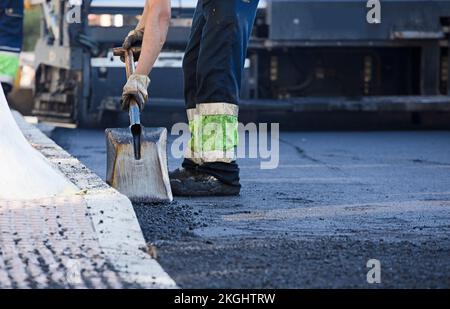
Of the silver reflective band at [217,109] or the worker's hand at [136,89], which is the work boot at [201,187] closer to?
the silver reflective band at [217,109]

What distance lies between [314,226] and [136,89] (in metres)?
1.22

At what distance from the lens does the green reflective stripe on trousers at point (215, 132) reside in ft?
21.7

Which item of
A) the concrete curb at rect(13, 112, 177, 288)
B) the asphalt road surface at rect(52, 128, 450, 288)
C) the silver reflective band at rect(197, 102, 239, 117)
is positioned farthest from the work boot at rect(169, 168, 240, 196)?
the concrete curb at rect(13, 112, 177, 288)

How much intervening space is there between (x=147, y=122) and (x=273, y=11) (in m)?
1.40

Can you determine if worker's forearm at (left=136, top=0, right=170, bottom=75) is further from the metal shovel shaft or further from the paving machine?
the paving machine

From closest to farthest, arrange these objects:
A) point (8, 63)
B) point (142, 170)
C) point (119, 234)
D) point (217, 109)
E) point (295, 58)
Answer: point (119, 234)
point (142, 170)
point (217, 109)
point (8, 63)
point (295, 58)

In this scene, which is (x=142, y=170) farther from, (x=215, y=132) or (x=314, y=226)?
(x=314, y=226)

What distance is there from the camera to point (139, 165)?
5.97 metres

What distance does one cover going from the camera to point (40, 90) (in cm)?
1264

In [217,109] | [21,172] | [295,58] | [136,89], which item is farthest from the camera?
[295,58]

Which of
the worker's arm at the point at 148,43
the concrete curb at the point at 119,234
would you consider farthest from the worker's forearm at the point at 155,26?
the concrete curb at the point at 119,234

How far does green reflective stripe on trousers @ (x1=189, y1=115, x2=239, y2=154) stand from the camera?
662 centimetres

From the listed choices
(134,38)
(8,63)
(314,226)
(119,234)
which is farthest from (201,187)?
(8,63)
